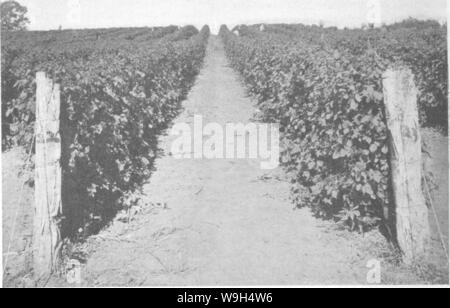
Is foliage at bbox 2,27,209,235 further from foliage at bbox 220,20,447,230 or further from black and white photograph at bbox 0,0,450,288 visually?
foliage at bbox 220,20,447,230

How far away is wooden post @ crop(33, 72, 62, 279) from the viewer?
4.16m

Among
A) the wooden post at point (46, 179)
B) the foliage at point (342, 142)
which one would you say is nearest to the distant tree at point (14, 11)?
the wooden post at point (46, 179)

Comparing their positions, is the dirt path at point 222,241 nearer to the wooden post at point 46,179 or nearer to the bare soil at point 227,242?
the bare soil at point 227,242

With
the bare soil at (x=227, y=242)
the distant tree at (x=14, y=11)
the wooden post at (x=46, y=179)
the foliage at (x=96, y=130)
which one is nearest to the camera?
the wooden post at (x=46, y=179)

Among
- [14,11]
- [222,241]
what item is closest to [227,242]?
[222,241]

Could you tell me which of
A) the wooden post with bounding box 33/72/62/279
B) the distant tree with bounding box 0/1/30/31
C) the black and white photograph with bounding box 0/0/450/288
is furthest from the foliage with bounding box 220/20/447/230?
the distant tree with bounding box 0/1/30/31

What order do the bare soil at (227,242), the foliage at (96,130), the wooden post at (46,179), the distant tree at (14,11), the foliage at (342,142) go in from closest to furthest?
the wooden post at (46,179)
the bare soil at (227,242)
the foliage at (342,142)
the foliage at (96,130)
the distant tree at (14,11)

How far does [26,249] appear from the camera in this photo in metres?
4.68

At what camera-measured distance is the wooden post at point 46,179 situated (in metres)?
4.16

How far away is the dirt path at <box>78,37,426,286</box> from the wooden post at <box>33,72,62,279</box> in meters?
0.46

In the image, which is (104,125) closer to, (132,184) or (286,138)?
(132,184)

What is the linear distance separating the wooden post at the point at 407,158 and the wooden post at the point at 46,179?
3416 mm

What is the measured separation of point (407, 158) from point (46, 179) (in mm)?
3650

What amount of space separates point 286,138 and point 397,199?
3.47 metres
